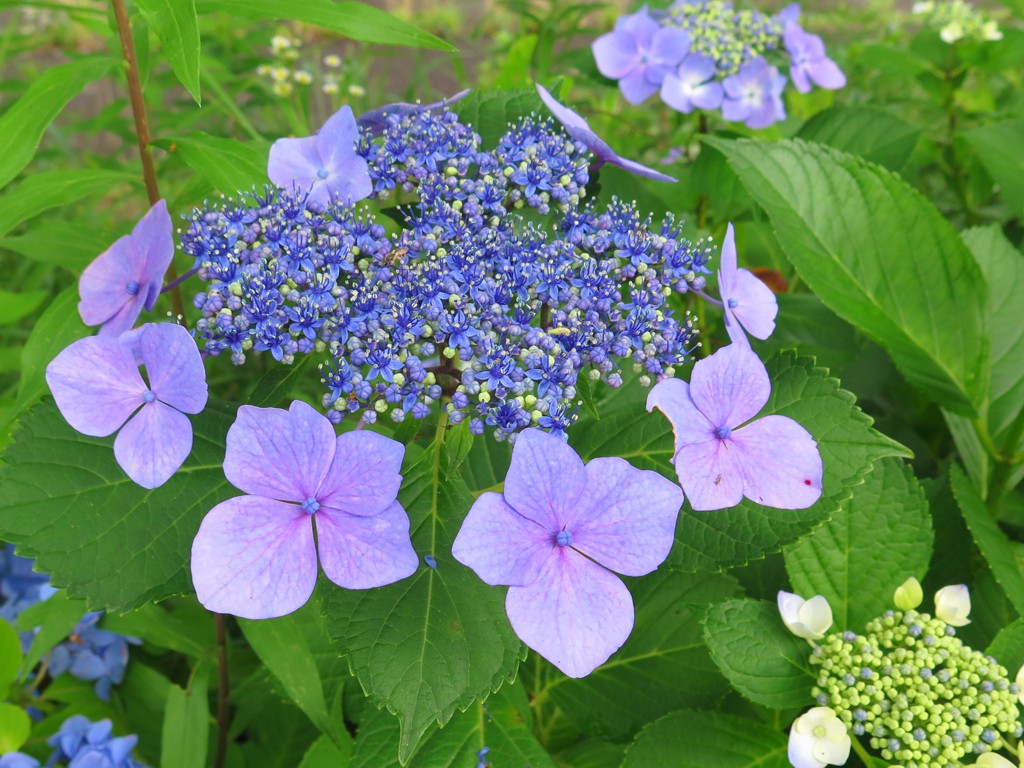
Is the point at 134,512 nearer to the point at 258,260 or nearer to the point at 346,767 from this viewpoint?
the point at 258,260

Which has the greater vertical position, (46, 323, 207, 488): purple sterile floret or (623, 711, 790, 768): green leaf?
(46, 323, 207, 488): purple sterile floret

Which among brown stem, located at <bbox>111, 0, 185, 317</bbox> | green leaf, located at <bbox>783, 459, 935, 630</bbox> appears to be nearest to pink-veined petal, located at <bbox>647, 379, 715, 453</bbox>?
green leaf, located at <bbox>783, 459, 935, 630</bbox>

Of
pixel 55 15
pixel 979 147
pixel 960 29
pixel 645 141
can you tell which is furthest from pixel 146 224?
pixel 55 15

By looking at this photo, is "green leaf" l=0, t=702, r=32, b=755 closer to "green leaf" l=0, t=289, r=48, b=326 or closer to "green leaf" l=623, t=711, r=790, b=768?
"green leaf" l=0, t=289, r=48, b=326

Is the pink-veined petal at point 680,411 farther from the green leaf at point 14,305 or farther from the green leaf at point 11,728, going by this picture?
the green leaf at point 14,305

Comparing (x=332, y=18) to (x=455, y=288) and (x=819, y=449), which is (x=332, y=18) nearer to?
Result: (x=455, y=288)

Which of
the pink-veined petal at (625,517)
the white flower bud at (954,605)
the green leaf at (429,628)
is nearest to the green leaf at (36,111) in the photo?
the green leaf at (429,628)
